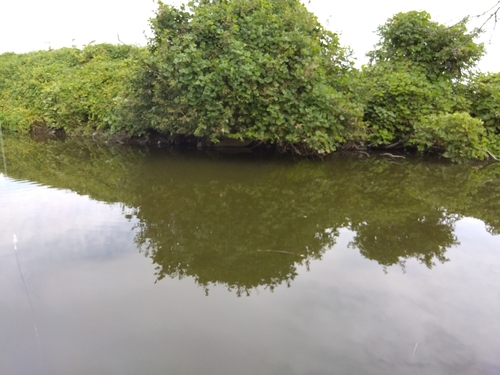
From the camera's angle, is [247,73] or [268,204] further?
[247,73]

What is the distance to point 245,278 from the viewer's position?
4.44m

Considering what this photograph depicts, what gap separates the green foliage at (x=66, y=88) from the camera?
50.5ft

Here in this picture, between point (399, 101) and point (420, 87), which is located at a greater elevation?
point (420, 87)

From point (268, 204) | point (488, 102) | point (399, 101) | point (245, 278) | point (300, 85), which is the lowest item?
point (245, 278)

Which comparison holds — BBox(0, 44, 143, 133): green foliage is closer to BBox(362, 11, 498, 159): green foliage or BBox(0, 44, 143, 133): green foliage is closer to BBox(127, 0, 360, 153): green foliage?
BBox(127, 0, 360, 153): green foliage

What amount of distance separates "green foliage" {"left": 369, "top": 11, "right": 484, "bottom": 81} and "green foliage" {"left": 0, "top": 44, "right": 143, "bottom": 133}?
7.34 metres

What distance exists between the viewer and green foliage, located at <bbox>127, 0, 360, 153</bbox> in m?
9.79

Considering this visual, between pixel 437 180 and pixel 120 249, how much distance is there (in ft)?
22.4

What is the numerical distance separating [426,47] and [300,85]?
178 inches

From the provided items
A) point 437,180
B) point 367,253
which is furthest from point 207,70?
point 367,253

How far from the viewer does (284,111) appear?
33.8ft

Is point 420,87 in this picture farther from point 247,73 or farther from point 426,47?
point 247,73

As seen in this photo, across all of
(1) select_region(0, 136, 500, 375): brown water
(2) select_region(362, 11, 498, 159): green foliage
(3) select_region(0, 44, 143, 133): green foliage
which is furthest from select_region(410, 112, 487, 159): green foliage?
(3) select_region(0, 44, 143, 133): green foliage

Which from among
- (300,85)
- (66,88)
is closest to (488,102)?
(300,85)
